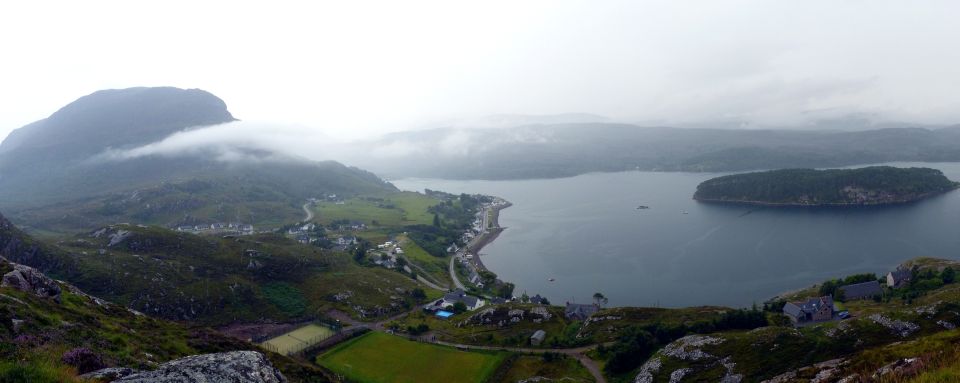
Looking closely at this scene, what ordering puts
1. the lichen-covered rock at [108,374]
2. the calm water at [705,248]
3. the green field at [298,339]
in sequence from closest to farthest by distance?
1. the lichen-covered rock at [108,374]
2. the green field at [298,339]
3. the calm water at [705,248]

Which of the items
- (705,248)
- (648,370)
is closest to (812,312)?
(648,370)

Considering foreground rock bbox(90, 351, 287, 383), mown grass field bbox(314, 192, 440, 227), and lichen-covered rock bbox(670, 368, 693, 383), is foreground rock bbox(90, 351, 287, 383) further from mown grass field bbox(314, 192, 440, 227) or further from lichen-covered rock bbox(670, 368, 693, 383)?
mown grass field bbox(314, 192, 440, 227)

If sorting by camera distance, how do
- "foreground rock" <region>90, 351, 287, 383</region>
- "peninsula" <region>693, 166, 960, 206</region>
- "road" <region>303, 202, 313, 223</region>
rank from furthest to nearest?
1. "peninsula" <region>693, 166, 960, 206</region>
2. "road" <region>303, 202, 313, 223</region>
3. "foreground rock" <region>90, 351, 287, 383</region>

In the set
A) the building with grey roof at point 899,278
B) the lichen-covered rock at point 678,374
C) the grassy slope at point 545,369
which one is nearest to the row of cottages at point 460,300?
the grassy slope at point 545,369

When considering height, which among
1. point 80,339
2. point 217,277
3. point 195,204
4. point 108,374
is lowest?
point 217,277

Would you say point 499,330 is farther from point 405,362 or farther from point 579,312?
point 405,362

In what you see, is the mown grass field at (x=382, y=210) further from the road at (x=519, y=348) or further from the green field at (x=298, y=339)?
the green field at (x=298, y=339)

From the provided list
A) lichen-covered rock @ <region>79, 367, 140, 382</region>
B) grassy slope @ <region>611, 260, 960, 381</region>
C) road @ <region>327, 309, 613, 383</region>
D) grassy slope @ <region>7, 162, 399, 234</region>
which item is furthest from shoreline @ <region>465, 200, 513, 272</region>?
lichen-covered rock @ <region>79, 367, 140, 382</region>
